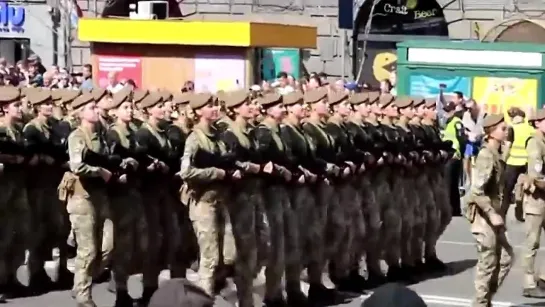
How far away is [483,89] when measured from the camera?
84.7 ft

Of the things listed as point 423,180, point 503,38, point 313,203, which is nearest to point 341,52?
point 503,38

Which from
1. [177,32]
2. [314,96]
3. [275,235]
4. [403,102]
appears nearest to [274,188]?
[275,235]

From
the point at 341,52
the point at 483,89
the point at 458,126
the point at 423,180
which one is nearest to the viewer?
the point at 423,180

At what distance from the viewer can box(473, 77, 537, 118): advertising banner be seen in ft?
82.7

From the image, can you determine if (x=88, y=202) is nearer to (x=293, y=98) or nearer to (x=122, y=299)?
(x=122, y=299)

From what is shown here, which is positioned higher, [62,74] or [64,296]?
[62,74]

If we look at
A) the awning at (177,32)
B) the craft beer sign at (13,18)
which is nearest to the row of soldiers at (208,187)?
the awning at (177,32)

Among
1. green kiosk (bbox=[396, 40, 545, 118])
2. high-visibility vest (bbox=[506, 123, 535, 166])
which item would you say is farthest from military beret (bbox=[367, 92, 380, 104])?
green kiosk (bbox=[396, 40, 545, 118])

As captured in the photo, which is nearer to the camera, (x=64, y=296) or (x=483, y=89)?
(x=64, y=296)

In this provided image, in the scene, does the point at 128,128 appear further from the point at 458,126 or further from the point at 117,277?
the point at 458,126

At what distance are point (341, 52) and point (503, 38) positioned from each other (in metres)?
3.99

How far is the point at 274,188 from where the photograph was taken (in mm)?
13070

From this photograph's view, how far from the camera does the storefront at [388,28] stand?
32844mm

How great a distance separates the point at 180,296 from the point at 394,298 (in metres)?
0.76
